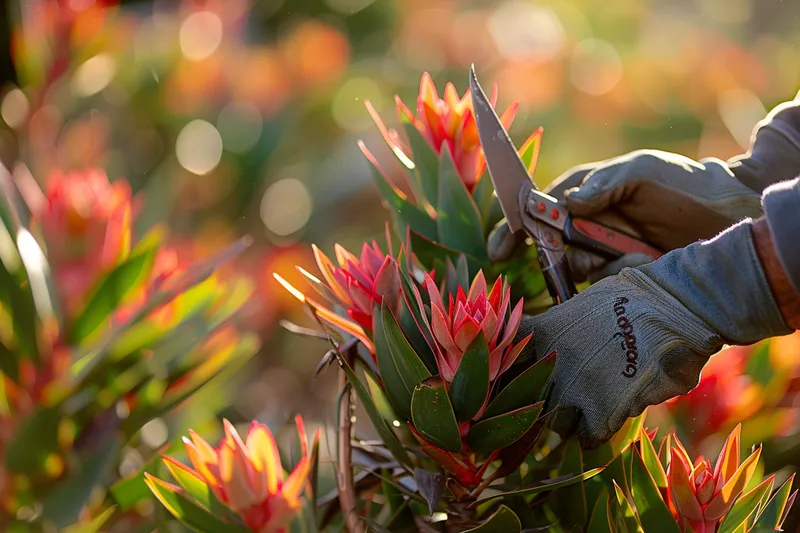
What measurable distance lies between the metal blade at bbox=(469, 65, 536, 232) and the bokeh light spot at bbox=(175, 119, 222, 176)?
1.39m

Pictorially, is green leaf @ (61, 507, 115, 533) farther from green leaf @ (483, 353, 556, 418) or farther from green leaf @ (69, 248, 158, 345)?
green leaf @ (483, 353, 556, 418)

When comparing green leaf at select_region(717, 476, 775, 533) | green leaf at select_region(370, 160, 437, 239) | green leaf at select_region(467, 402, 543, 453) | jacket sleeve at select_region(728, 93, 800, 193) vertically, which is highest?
green leaf at select_region(370, 160, 437, 239)

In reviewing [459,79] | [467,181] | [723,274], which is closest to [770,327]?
[723,274]

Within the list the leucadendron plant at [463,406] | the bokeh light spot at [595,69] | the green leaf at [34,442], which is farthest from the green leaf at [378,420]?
the bokeh light spot at [595,69]

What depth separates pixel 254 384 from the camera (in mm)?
2104

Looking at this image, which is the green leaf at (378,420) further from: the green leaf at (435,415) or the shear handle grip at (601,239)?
the shear handle grip at (601,239)

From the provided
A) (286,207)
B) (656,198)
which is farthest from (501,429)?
(286,207)

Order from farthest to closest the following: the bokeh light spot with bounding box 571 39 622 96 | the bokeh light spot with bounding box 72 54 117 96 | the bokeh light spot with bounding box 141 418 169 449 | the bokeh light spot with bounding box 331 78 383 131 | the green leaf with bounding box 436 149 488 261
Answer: the bokeh light spot with bounding box 571 39 622 96 → the bokeh light spot with bounding box 331 78 383 131 → the bokeh light spot with bounding box 72 54 117 96 → the bokeh light spot with bounding box 141 418 169 449 → the green leaf with bounding box 436 149 488 261

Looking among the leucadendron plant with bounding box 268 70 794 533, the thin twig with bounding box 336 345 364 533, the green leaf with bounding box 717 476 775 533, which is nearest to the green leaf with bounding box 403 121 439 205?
the leucadendron plant with bounding box 268 70 794 533

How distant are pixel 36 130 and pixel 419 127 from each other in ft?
3.92

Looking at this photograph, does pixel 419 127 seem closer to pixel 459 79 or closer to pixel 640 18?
pixel 459 79

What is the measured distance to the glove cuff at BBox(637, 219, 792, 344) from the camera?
0.76 m

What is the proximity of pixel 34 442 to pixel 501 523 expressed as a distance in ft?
2.17

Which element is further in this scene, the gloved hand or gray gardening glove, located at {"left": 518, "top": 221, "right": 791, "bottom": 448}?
the gloved hand
